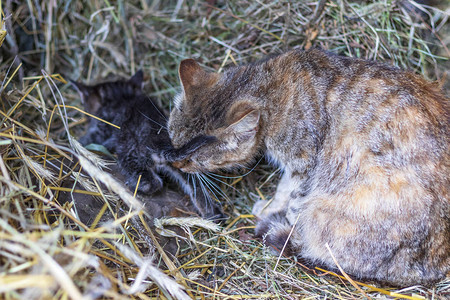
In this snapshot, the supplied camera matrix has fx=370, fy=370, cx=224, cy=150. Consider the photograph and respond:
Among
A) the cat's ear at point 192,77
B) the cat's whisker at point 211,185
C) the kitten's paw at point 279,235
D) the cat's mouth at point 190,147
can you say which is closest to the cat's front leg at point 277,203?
the kitten's paw at point 279,235

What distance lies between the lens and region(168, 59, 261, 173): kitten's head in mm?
2850

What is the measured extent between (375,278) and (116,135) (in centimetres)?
261

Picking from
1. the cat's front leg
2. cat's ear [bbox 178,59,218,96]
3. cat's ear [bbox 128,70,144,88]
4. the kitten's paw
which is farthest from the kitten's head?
cat's ear [bbox 128,70,144,88]

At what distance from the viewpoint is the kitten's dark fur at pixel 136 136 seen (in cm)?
331

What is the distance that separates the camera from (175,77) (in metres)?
4.28

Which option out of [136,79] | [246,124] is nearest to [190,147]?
[246,124]

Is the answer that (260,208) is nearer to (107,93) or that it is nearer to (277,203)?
(277,203)

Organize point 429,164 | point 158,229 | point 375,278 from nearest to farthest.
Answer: point 429,164 < point 375,278 < point 158,229

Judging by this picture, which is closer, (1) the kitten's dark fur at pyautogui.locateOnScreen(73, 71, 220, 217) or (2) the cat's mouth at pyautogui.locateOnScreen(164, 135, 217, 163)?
(2) the cat's mouth at pyautogui.locateOnScreen(164, 135, 217, 163)

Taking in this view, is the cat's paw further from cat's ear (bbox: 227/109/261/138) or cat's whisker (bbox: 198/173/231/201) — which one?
cat's ear (bbox: 227/109/261/138)

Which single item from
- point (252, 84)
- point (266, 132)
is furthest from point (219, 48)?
point (266, 132)

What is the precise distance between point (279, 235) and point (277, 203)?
1.24ft

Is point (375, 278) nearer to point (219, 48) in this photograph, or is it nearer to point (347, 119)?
point (347, 119)

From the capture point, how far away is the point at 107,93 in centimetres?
387
